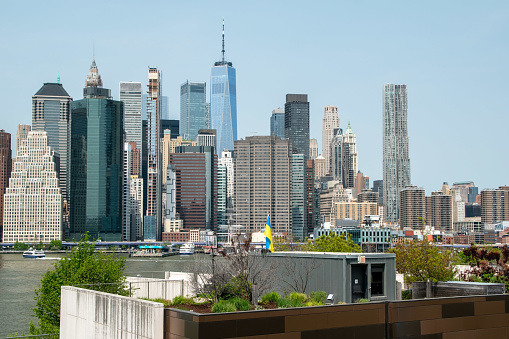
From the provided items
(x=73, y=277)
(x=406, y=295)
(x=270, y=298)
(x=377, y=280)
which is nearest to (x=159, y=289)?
(x=270, y=298)

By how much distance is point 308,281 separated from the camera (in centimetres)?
2798

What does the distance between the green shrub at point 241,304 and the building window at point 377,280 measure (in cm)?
648

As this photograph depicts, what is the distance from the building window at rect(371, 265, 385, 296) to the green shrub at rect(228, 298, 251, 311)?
648cm

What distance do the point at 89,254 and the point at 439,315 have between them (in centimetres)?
2915

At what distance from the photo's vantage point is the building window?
Answer: 2772cm

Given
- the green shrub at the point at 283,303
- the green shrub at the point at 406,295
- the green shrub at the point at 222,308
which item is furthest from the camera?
the green shrub at the point at 406,295

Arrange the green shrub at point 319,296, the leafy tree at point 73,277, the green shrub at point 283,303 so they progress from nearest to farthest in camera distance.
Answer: the green shrub at point 283,303 → the green shrub at point 319,296 → the leafy tree at point 73,277

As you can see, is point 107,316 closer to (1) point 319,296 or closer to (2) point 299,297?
(2) point 299,297

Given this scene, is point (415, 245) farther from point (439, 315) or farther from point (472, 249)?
point (439, 315)

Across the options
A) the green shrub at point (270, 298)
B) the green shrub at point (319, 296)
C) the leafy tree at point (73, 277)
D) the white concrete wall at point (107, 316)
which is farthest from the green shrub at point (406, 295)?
the white concrete wall at point (107, 316)

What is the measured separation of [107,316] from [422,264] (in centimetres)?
2547

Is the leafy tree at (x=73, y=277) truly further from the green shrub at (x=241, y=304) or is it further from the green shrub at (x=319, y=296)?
the green shrub at (x=241, y=304)

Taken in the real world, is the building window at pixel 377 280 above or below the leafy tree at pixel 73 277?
above

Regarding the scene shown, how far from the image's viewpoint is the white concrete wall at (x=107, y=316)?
70.0ft
